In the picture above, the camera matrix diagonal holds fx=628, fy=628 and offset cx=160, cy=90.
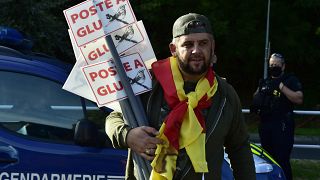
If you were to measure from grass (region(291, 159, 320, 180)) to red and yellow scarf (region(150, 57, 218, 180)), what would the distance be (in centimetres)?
599

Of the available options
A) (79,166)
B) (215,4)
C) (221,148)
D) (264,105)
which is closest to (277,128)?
(264,105)

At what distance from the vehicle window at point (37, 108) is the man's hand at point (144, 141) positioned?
144 cm

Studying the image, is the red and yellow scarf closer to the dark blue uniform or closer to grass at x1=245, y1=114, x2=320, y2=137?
the dark blue uniform

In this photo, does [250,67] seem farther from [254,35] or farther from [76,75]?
[76,75]

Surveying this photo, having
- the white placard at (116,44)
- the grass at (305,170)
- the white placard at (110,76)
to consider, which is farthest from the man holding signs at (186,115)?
the grass at (305,170)

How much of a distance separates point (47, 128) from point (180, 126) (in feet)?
5.18

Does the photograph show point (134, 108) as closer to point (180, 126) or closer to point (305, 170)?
point (180, 126)

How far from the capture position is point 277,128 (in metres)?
7.05

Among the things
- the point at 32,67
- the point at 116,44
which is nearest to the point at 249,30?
the point at 32,67

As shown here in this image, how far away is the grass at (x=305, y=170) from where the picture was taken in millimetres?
8492

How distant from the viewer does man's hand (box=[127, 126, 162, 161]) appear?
105 inches

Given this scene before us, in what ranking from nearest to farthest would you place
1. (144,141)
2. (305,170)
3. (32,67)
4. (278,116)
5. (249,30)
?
(144,141), (32,67), (278,116), (305,170), (249,30)

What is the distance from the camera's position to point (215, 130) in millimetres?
2783

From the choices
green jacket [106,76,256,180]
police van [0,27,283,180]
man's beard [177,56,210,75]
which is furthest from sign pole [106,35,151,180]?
police van [0,27,283,180]
